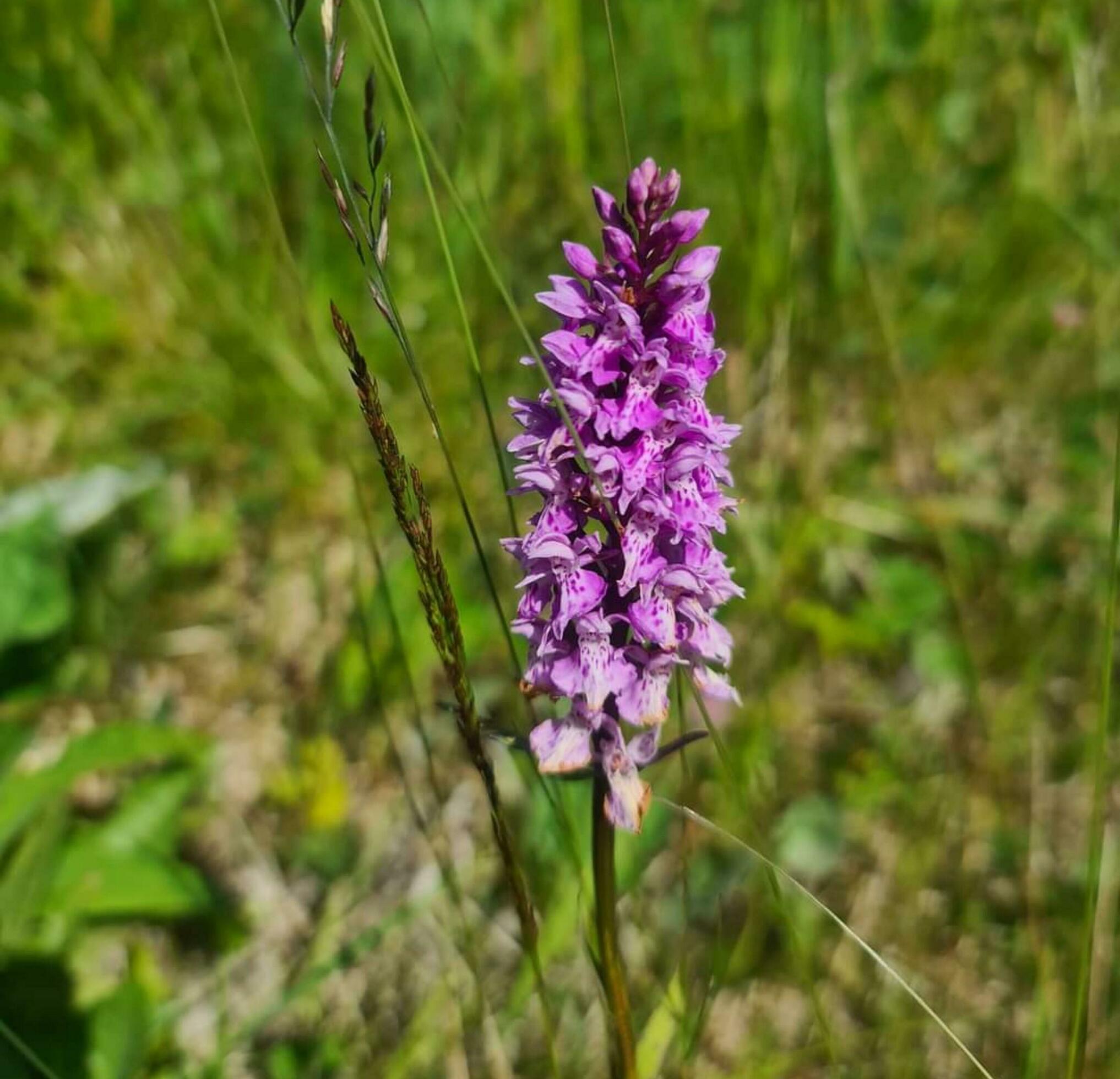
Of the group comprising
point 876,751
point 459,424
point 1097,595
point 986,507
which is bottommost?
point 876,751

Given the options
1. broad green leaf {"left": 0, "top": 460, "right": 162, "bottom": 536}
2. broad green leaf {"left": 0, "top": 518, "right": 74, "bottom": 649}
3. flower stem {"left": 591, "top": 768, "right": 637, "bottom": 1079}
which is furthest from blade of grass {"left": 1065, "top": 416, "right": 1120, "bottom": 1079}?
broad green leaf {"left": 0, "top": 460, "right": 162, "bottom": 536}

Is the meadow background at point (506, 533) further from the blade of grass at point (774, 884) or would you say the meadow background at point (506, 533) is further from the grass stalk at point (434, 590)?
the grass stalk at point (434, 590)

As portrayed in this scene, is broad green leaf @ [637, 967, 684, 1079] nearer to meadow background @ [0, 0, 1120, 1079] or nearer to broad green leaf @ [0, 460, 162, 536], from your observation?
meadow background @ [0, 0, 1120, 1079]

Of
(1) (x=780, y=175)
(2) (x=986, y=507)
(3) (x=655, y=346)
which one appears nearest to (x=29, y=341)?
(1) (x=780, y=175)

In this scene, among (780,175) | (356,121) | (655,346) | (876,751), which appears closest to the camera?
(655,346)

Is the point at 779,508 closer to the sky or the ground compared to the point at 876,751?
closer to the sky

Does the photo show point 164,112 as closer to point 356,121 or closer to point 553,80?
point 356,121
